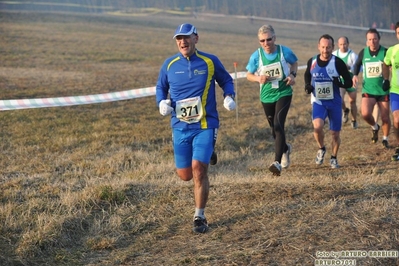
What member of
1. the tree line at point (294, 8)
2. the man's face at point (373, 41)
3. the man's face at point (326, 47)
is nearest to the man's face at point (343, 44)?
the man's face at point (373, 41)

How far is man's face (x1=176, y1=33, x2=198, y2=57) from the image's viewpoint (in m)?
5.99

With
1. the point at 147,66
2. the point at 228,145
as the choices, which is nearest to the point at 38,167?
the point at 228,145

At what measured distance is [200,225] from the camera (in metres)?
5.66

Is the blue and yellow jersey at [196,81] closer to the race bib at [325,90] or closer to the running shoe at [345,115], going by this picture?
the race bib at [325,90]

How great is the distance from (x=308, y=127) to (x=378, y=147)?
286cm

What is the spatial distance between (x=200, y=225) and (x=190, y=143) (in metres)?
0.91

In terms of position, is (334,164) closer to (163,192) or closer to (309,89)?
(309,89)

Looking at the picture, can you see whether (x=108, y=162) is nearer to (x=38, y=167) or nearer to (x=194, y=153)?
(x=38, y=167)

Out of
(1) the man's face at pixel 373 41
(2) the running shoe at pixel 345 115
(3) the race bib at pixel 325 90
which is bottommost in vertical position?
(2) the running shoe at pixel 345 115

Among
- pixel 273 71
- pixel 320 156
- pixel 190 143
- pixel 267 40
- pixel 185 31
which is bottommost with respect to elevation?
pixel 320 156

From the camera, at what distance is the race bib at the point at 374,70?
1056cm

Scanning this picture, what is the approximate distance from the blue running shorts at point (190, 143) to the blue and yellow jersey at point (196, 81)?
0.06m

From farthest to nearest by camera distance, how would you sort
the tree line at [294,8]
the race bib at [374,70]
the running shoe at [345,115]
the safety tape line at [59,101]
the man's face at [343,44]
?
1. the tree line at [294,8]
2. the running shoe at [345,115]
3. the safety tape line at [59,101]
4. the man's face at [343,44]
5. the race bib at [374,70]

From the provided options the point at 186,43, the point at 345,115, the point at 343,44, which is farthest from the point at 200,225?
the point at 345,115
